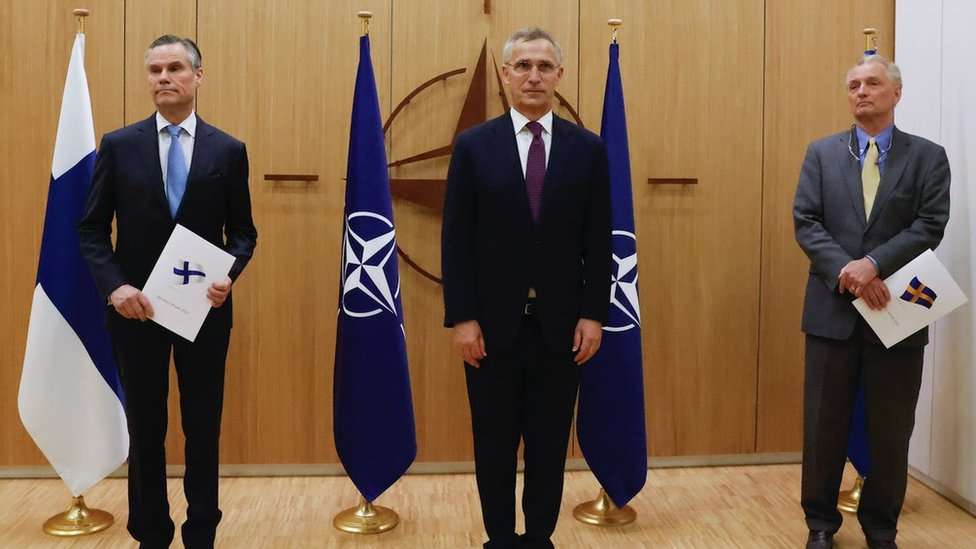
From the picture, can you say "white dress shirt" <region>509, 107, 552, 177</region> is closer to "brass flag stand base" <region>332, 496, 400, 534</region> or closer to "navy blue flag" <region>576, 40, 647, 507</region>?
"navy blue flag" <region>576, 40, 647, 507</region>

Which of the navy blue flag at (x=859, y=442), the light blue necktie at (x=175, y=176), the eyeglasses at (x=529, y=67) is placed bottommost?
the navy blue flag at (x=859, y=442)

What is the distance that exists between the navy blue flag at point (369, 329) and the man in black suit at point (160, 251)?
21.8 inches

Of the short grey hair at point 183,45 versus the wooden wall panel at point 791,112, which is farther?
the wooden wall panel at point 791,112

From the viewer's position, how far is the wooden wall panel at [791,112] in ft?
13.1

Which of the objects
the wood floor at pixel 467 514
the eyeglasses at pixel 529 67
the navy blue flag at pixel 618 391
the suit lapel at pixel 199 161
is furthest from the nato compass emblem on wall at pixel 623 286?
the suit lapel at pixel 199 161

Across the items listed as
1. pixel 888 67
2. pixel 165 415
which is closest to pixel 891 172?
pixel 888 67

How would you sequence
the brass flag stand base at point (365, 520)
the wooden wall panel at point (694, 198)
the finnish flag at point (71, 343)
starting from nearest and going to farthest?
the finnish flag at point (71, 343)
the brass flag stand base at point (365, 520)
the wooden wall panel at point (694, 198)

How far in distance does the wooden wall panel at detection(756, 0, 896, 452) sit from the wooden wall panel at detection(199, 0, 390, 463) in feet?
5.84

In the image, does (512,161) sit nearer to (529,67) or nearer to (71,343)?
(529,67)

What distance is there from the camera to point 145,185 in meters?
2.60

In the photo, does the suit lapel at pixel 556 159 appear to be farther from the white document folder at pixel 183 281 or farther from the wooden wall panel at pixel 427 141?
the wooden wall panel at pixel 427 141

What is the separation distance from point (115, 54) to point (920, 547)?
12.1 ft

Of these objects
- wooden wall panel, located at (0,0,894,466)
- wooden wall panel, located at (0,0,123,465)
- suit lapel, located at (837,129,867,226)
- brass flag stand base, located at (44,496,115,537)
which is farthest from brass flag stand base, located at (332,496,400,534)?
suit lapel, located at (837,129,867,226)

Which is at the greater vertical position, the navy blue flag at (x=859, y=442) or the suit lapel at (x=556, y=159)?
the suit lapel at (x=556, y=159)
